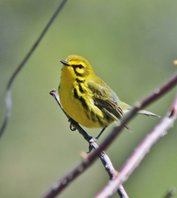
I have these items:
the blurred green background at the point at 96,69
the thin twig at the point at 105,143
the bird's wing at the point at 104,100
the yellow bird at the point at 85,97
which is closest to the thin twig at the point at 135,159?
the thin twig at the point at 105,143

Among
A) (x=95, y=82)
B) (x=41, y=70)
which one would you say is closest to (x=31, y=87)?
(x=41, y=70)

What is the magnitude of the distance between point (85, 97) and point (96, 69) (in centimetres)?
661

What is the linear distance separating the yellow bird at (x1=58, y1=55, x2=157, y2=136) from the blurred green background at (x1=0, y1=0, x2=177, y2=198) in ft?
9.35

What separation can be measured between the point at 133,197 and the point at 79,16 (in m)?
6.08

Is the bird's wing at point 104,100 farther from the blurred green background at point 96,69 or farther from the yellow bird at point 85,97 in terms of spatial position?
the blurred green background at point 96,69

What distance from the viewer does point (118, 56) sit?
12.0m

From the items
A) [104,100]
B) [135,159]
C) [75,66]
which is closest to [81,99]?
[75,66]

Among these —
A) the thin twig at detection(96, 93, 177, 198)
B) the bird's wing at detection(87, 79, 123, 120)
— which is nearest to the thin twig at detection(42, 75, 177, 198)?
the thin twig at detection(96, 93, 177, 198)

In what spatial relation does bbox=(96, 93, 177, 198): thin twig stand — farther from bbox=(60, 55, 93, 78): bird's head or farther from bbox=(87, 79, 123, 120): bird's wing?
bbox=(87, 79, 123, 120): bird's wing

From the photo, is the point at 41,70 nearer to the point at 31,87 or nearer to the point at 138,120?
the point at 31,87

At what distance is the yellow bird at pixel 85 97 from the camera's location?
15.3ft

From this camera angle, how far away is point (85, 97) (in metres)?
4.89

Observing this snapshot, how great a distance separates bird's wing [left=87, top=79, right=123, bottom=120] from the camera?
4996 millimetres

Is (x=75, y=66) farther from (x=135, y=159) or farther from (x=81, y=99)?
(x=135, y=159)
